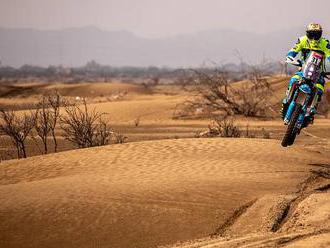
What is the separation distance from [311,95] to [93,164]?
3.73m

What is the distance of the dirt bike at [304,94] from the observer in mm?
10414

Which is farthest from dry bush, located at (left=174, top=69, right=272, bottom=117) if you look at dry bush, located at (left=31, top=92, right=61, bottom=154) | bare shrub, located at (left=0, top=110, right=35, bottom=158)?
bare shrub, located at (left=0, top=110, right=35, bottom=158)

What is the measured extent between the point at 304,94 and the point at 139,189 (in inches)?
148

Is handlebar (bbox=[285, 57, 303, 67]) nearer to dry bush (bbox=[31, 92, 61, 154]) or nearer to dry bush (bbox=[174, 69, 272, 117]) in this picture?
dry bush (bbox=[31, 92, 61, 154])

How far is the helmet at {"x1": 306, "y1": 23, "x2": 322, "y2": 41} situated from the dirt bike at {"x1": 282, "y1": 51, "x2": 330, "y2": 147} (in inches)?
9.6

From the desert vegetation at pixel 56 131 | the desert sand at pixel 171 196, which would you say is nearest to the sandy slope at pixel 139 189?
the desert sand at pixel 171 196

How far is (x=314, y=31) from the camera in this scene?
33.7 ft

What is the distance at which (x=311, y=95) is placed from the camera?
10594 mm

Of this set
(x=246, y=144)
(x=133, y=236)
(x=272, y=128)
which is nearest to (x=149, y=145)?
(x=246, y=144)

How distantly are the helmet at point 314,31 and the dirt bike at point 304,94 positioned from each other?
0.24 metres

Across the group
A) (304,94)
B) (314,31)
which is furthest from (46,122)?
(314,31)

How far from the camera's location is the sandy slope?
6.82m

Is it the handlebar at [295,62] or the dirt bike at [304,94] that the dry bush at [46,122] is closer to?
the dirt bike at [304,94]

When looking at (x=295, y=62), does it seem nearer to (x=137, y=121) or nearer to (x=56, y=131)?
(x=56, y=131)
